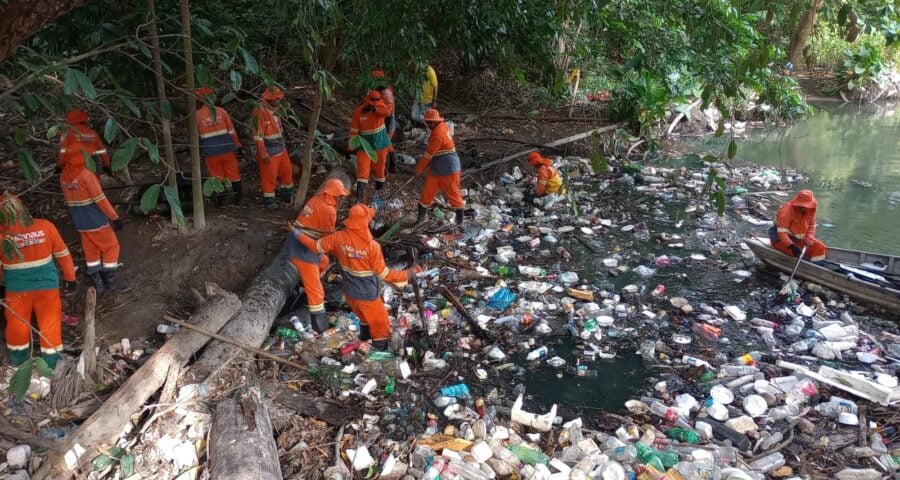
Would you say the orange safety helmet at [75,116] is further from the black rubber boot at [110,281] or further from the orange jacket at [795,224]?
the orange jacket at [795,224]

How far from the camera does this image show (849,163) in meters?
11.2

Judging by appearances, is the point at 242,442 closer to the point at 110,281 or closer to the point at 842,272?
the point at 110,281

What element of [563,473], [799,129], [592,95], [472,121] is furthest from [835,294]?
[799,129]

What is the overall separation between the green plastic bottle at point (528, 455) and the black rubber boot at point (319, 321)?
2.05m

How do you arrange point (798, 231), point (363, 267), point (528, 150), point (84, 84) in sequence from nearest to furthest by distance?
point (84, 84), point (363, 267), point (798, 231), point (528, 150)

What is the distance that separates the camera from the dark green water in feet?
26.5

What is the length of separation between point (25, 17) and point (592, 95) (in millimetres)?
11266

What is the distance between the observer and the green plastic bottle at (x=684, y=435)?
13.3ft

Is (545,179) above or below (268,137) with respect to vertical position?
below

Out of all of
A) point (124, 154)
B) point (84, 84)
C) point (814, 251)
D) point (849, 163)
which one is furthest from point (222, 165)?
point (849, 163)

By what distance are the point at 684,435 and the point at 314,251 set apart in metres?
3.12

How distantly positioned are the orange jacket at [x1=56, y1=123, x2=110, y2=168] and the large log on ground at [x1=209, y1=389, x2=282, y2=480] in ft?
8.07

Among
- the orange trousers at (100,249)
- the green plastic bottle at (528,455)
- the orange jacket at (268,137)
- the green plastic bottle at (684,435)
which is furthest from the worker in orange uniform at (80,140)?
the green plastic bottle at (684,435)

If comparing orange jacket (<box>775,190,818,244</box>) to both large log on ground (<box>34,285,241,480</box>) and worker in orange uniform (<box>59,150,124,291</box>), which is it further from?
worker in orange uniform (<box>59,150,124,291</box>)
